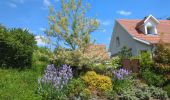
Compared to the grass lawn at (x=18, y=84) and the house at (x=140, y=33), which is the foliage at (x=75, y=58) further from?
the house at (x=140, y=33)

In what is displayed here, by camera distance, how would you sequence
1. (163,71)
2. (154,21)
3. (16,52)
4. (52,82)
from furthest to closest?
(154,21), (163,71), (16,52), (52,82)

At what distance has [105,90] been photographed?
50.2 feet

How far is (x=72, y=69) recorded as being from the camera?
17.5 metres

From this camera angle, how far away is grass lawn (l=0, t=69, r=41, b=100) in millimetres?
12528

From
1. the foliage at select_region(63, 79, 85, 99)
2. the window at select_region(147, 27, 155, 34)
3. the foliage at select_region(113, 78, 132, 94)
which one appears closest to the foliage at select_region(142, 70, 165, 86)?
the foliage at select_region(113, 78, 132, 94)

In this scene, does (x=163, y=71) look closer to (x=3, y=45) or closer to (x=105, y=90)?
(x=105, y=90)

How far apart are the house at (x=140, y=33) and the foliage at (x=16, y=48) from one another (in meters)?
15.9

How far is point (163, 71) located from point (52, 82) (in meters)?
7.73

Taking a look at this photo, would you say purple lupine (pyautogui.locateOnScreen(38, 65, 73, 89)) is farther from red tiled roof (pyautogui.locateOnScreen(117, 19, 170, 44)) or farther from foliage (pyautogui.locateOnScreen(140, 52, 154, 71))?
red tiled roof (pyautogui.locateOnScreen(117, 19, 170, 44))

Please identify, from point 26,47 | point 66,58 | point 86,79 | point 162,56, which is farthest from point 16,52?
point 162,56

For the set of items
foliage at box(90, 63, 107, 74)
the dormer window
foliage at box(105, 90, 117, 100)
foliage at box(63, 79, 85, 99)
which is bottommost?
foliage at box(105, 90, 117, 100)

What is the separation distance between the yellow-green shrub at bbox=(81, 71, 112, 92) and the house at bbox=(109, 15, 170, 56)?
1565 centimetres

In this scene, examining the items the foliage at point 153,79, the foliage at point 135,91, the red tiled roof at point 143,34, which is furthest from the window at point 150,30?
the foliage at point 135,91

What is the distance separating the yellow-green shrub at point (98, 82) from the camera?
15.4m
